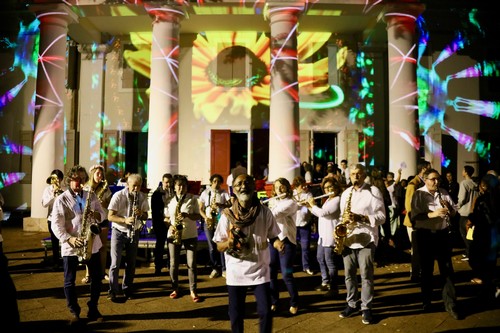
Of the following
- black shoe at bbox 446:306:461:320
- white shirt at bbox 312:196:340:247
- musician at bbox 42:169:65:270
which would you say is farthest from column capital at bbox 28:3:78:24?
black shoe at bbox 446:306:461:320

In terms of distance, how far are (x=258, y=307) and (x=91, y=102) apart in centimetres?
1294

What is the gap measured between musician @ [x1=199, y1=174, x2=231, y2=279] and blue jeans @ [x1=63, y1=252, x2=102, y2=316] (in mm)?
2329

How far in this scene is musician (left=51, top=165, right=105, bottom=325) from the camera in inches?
165

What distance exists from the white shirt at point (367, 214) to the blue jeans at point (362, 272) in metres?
0.09

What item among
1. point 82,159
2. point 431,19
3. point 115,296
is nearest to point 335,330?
point 115,296

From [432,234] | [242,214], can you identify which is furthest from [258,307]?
[432,234]

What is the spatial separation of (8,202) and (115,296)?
12.2 metres

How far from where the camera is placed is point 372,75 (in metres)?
14.0

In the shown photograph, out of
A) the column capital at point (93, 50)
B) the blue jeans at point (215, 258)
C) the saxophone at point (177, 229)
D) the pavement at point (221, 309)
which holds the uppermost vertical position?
the column capital at point (93, 50)

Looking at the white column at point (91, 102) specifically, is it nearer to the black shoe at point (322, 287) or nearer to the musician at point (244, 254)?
the black shoe at point (322, 287)

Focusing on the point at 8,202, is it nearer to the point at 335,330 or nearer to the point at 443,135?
the point at 335,330

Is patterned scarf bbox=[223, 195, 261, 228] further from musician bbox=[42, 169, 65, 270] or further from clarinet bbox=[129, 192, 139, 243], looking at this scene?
musician bbox=[42, 169, 65, 270]

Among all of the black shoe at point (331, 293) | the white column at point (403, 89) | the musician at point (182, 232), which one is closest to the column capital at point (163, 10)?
the white column at point (403, 89)

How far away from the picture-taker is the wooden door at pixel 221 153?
13.7 metres
